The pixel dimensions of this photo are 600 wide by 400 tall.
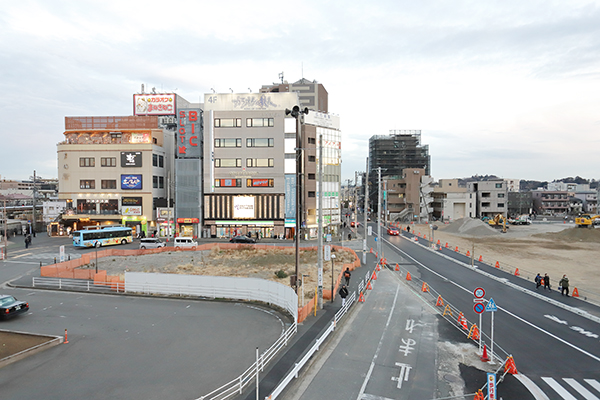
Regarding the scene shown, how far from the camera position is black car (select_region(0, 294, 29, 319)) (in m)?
19.1

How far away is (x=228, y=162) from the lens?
200 feet

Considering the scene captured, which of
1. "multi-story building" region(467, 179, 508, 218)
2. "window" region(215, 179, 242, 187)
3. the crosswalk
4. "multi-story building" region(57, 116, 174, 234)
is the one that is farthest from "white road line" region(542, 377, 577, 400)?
"multi-story building" region(467, 179, 508, 218)

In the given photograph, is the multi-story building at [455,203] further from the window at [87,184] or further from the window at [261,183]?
the window at [87,184]

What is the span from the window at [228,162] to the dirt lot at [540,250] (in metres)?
38.3

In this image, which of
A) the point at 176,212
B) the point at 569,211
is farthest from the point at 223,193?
the point at 569,211

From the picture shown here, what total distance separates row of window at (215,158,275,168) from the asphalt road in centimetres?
3854

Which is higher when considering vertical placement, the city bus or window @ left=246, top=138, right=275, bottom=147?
window @ left=246, top=138, right=275, bottom=147

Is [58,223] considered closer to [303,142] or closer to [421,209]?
[303,142]

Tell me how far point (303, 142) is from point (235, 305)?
4554cm

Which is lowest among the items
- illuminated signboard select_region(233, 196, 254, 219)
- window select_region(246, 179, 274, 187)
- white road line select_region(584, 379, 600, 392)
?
white road line select_region(584, 379, 600, 392)

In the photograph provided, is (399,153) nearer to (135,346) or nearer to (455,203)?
(455,203)

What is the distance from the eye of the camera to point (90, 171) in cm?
6253

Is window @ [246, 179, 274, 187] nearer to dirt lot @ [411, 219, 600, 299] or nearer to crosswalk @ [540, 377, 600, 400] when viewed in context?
dirt lot @ [411, 219, 600, 299]

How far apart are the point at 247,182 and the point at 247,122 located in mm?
10833
